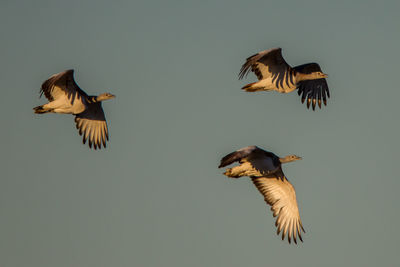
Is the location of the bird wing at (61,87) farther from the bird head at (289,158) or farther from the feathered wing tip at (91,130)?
the bird head at (289,158)

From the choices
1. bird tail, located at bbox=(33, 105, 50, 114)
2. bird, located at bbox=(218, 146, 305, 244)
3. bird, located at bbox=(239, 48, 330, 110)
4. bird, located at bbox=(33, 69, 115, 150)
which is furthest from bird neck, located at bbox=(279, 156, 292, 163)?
bird tail, located at bbox=(33, 105, 50, 114)

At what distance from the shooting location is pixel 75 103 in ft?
113

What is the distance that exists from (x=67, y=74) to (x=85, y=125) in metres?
4.23

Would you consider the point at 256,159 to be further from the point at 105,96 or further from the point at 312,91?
the point at 105,96

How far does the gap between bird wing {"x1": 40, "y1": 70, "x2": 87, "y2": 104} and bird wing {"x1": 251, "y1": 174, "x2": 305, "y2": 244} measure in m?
7.86

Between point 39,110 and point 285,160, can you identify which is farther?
point 39,110

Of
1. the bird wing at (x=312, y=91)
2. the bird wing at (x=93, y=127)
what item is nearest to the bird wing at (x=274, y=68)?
the bird wing at (x=312, y=91)

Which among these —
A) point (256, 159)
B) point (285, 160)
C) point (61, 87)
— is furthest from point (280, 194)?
point (61, 87)

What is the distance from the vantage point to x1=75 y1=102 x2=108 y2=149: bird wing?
123 feet

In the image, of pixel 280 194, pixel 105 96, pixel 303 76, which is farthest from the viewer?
pixel 105 96

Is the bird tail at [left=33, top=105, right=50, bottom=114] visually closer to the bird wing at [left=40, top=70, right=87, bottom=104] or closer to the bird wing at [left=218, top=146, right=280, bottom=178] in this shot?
the bird wing at [left=40, top=70, right=87, bottom=104]

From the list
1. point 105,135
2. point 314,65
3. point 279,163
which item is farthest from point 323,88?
point 105,135

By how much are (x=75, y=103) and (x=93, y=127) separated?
3.03 metres

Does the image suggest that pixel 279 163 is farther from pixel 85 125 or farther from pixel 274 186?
pixel 85 125
